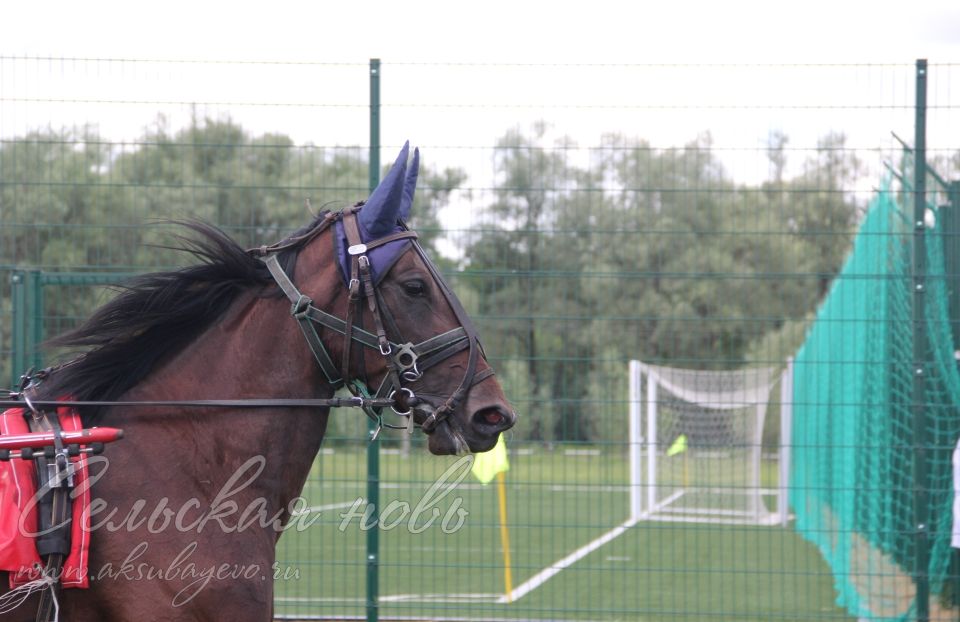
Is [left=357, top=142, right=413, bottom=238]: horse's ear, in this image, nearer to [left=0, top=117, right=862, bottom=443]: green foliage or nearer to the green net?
[left=0, top=117, right=862, bottom=443]: green foliage

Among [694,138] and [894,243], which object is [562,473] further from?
[894,243]

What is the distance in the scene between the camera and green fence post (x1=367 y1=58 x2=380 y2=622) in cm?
609

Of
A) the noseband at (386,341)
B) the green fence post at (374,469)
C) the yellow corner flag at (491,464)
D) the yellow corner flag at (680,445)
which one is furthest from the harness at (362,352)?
the yellow corner flag at (491,464)

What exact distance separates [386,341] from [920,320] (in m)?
4.25

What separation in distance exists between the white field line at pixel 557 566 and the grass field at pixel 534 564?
69mm

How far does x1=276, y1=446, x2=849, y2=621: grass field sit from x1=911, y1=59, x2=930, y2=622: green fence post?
0.68 metres

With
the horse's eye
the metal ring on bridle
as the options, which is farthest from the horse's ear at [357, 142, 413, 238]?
the metal ring on bridle

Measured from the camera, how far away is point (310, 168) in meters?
6.73

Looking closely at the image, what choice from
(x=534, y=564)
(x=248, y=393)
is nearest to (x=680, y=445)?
(x=248, y=393)

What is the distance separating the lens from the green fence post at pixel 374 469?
6.09m

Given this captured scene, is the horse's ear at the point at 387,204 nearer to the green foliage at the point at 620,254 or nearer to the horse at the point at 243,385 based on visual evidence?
the horse at the point at 243,385

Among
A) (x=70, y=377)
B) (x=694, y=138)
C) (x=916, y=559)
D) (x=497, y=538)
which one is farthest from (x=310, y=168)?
(x=497, y=538)

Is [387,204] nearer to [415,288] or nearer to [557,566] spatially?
[415,288]

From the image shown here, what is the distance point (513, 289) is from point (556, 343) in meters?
0.50
